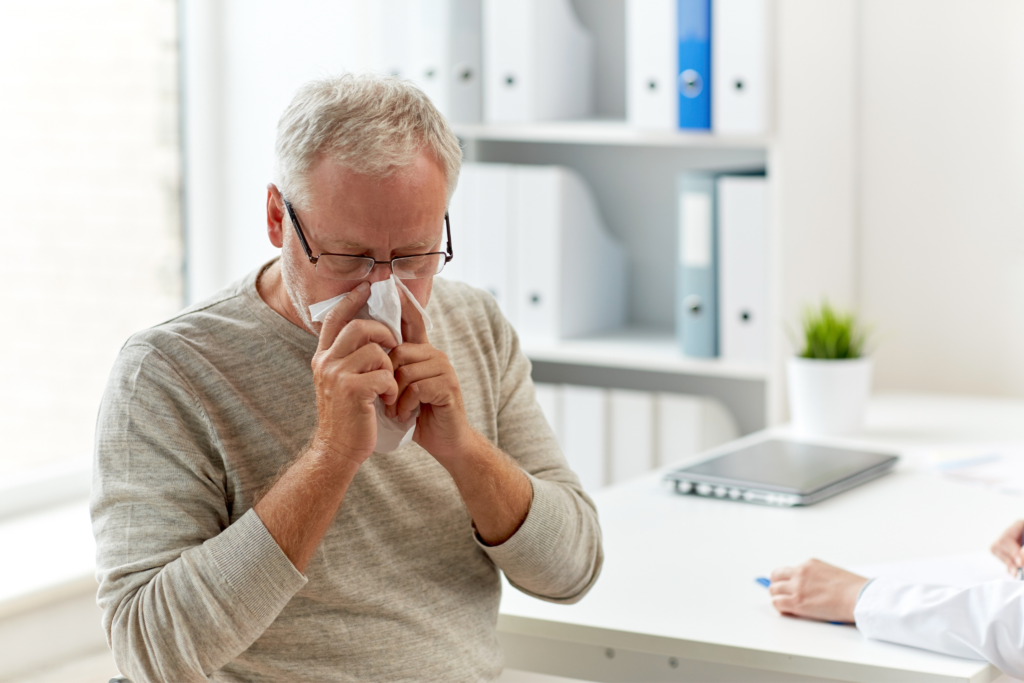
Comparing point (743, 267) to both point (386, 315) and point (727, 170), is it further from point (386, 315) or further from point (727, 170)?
point (386, 315)

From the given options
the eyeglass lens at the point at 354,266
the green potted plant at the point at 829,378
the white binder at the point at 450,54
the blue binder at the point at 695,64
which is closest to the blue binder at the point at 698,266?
the blue binder at the point at 695,64

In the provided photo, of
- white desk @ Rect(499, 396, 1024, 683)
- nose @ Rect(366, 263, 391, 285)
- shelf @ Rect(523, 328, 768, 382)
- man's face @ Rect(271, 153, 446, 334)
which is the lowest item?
white desk @ Rect(499, 396, 1024, 683)

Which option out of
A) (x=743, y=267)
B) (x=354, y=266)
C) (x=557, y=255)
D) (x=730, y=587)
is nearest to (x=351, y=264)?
(x=354, y=266)

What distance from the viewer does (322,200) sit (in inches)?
45.3

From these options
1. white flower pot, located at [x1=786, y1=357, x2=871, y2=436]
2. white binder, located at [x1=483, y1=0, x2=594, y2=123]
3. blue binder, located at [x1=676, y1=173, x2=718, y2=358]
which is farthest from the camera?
white binder, located at [x1=483, y1=0, x2=594, y2=123]

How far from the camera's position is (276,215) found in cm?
122

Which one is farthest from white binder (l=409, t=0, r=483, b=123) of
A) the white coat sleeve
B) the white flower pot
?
the white coat sleeve

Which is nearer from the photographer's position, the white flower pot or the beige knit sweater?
the beige knit sweater

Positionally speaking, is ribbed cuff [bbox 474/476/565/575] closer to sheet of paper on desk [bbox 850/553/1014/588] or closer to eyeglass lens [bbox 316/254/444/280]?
eyeglass lens [bbox 316/254/444/280]

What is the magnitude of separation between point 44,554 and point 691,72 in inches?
56.5

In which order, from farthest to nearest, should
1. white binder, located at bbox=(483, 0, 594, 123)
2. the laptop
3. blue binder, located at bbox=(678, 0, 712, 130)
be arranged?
white binder, located at bbox=(483, 0, 594, 123) → blue binder, located at bbox=(678, 0, 712, 130) → the laptop

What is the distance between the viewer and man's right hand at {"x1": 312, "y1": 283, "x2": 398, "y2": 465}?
112 centimetres

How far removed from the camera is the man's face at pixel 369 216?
1141mm

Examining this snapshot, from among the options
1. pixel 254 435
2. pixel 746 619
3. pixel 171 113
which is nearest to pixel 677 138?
pixel 171 113
